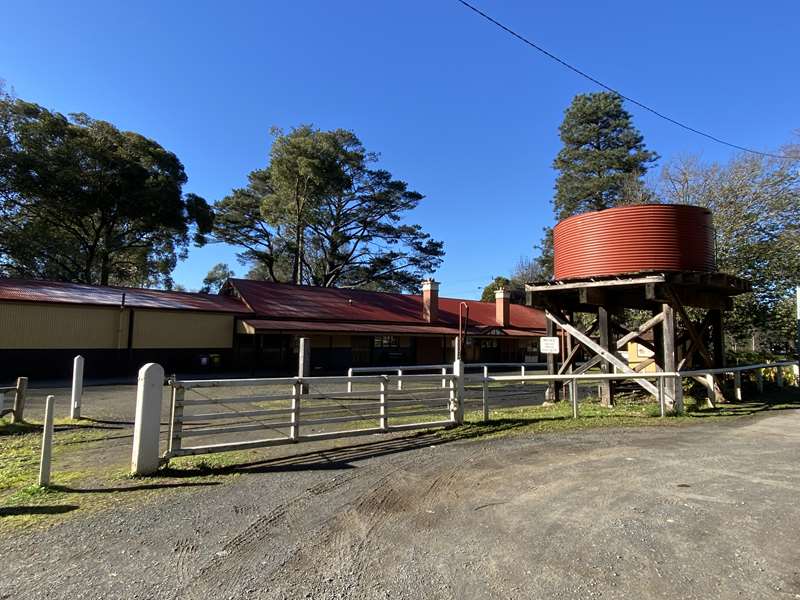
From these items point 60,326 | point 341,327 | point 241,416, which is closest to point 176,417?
point 241,416

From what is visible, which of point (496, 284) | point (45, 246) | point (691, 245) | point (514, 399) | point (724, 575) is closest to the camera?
point (724, 575)

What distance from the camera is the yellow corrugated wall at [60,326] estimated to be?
2067 cm

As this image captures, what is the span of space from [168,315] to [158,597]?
23.7 metres

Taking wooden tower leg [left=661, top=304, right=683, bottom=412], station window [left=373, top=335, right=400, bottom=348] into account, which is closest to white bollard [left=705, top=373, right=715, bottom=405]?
wooden tower leg [left=661, top=304, right=683, bottom=412]

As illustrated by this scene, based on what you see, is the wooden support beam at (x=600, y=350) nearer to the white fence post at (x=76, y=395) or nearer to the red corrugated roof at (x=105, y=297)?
the white fence post at (x=76, y=395)

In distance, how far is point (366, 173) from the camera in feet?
138

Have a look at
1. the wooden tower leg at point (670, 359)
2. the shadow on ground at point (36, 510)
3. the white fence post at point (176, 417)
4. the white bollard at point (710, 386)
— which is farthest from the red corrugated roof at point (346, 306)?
the shadow on ground at point (36, 510)

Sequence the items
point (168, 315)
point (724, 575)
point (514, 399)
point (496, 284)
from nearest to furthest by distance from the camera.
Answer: point (724, 575) → point (514, 399) → point (168, 315) → point (496, 284)

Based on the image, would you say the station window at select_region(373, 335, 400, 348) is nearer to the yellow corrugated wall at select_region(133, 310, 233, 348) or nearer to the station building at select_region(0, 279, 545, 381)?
the station building at select_region(0, 279, 545, 381)

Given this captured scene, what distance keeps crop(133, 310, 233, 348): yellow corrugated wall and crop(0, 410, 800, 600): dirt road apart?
2044cm

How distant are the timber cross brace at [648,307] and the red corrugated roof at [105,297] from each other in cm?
1829

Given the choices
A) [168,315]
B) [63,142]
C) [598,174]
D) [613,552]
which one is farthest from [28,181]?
[598,174]

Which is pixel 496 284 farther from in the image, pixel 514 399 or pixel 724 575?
pixel 724 575

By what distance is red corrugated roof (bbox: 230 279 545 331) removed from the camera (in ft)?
94.6
